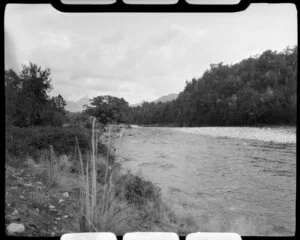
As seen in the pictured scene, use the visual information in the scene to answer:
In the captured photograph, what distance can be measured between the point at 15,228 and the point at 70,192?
112cm

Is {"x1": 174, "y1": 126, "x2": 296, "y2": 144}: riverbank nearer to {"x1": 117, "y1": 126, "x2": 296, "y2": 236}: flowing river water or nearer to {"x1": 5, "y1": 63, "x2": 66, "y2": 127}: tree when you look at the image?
{"x1": 117, "y1": 126, "x2": 296, "y2": 236}: flowing river water

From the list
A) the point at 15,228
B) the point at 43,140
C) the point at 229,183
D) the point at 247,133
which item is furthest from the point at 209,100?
the point at 15,228

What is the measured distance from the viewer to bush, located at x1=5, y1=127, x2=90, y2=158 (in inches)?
130

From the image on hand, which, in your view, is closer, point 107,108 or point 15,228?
Answer: point 15,228

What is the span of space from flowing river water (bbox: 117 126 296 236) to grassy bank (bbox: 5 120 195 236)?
599 millimetres

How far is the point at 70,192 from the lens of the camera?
2.76m

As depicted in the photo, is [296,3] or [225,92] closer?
[296,3]

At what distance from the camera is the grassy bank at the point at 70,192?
1.99 meters

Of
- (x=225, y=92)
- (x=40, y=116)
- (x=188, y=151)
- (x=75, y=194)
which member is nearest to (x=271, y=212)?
(x=75, y=194)

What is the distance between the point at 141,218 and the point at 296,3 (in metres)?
2.33

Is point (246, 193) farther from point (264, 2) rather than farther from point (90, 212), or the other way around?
point (264, 2)

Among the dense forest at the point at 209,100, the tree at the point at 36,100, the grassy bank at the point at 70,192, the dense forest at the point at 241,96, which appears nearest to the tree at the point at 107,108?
the dense forest at the point at 209,100

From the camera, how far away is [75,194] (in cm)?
273

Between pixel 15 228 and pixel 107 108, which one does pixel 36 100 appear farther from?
pixel 15 228
